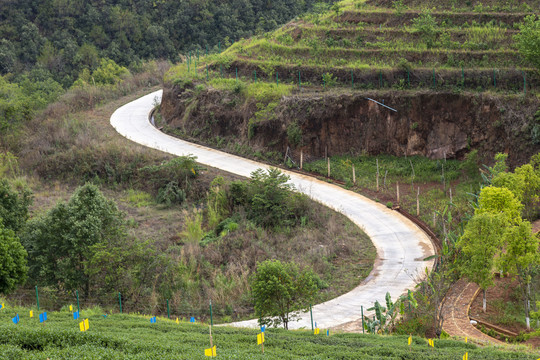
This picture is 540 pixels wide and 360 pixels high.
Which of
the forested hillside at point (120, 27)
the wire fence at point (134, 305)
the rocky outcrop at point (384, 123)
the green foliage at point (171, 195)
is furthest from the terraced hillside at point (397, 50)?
the forested hillside at point (120, 27)

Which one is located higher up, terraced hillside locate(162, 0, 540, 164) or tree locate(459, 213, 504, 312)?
terraced hillside locate(162, 0, 540, 164)

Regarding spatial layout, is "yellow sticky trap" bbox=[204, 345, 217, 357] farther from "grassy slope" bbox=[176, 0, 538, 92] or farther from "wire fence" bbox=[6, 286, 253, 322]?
"grassy slope" bbox=[176, 0, 538, 92]

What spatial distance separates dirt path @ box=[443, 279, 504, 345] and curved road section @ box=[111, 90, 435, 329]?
5.24ft

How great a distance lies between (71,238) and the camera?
23.3 m

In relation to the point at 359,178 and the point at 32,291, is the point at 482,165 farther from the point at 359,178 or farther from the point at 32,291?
the point at 32,291

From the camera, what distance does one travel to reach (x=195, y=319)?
22.7 meters

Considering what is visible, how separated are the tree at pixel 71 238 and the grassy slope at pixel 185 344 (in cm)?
433

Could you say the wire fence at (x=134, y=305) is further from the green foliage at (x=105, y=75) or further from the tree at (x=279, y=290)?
the green foliage at (x=105, y=75)

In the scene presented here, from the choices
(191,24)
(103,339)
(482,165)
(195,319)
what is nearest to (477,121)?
(482,165)

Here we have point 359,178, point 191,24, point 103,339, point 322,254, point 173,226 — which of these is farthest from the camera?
point 191,24

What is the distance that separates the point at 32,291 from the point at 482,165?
2183cm

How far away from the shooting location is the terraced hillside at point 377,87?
3328 centimetres

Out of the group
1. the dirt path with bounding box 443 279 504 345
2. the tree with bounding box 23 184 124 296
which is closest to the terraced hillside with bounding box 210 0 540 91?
the dirt path with bounding box 443 279 504 345

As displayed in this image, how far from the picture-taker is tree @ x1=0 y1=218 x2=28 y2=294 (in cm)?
2206
